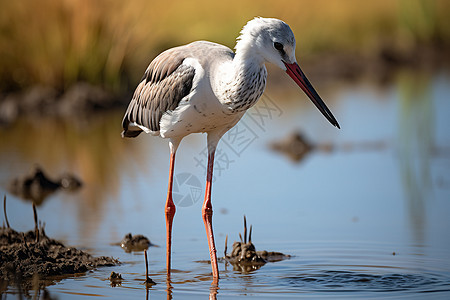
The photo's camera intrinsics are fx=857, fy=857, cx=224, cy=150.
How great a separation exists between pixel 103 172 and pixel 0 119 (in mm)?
5497

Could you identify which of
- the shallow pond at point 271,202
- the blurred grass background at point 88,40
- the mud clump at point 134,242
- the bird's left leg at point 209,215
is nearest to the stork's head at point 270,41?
the bird's left leg at point 209,215

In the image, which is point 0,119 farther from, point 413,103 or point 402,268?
point 402,268

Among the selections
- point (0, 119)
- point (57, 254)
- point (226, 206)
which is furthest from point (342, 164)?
point (0, 119)

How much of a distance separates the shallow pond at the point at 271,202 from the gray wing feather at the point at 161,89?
3.81 ft

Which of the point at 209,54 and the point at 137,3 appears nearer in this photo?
the point at 209,54

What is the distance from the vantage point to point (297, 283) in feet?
21.1

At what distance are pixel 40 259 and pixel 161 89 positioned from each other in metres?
1.74

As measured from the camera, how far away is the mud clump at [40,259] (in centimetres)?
653

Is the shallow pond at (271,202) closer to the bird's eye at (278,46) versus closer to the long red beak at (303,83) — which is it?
the long red beak at (303,83)

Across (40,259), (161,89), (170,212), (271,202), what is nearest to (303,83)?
(161,89)

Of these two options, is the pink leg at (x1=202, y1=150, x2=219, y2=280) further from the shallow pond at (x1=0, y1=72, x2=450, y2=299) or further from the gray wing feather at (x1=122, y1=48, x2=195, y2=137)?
the gray wing feather at (x1=122, y1=48, x2=195, y2=137)

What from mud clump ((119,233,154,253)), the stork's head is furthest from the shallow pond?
the stork's head

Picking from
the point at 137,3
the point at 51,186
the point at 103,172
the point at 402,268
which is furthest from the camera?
the point at 137,3

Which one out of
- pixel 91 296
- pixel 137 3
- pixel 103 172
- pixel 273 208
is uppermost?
pixel 137 3
